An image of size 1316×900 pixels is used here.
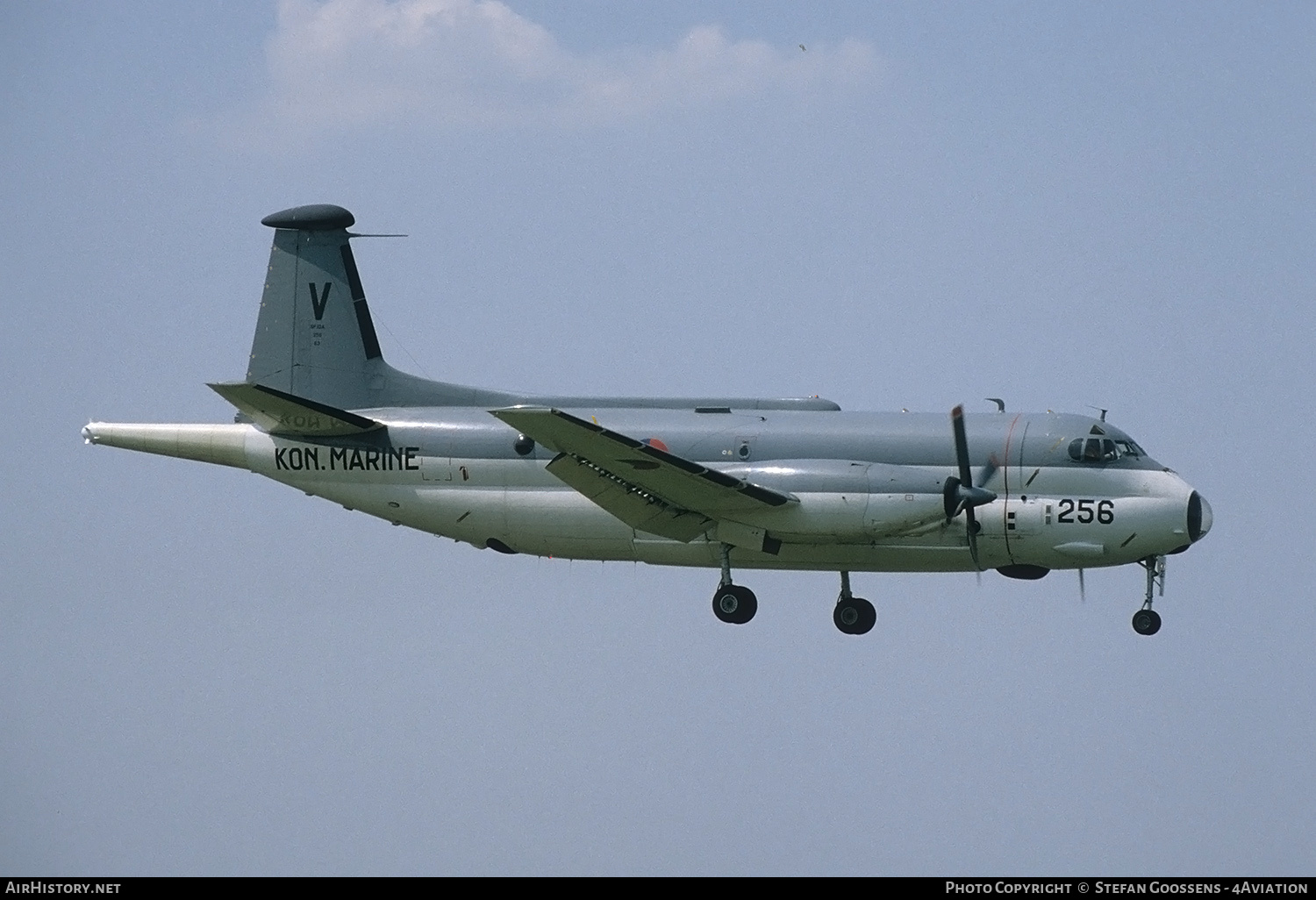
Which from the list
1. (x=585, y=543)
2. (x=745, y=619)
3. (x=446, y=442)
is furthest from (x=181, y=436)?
Result: (x=745, y=619)

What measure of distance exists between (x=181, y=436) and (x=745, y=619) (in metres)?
12.4

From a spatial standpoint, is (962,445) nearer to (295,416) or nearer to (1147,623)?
(1147,623)

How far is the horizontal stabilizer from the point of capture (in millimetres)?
44125

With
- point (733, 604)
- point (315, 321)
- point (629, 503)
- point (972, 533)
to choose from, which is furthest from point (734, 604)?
point (315, 321)

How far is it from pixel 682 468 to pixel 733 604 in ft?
12.1

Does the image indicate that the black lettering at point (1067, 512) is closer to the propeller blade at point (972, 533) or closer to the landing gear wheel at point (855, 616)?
the propeller blade at point (972, 533)

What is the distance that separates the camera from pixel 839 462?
4156cm

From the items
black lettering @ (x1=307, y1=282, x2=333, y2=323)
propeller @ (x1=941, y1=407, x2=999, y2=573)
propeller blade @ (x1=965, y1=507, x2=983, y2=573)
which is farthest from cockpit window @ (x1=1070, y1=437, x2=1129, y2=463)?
black lettering @ (x1=307, y1=282, x2=333, y2=323)

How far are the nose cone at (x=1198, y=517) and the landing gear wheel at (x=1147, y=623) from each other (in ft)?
5.38

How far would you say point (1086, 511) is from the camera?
4169cm

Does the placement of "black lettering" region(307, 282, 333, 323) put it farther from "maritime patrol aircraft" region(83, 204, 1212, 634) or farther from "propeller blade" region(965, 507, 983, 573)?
"propeller blade" region(965, 507, 983, 573)
